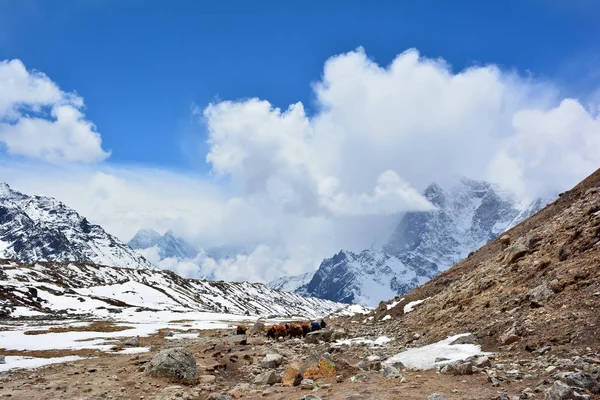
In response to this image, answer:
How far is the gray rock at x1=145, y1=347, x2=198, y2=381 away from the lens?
19469 mm

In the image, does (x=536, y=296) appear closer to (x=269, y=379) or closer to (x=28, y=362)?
(x=269, y=379)

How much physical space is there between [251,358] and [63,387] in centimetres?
1124

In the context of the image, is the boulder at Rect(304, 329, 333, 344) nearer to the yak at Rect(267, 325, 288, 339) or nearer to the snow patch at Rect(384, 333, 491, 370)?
the yak at Rect(267, 325, 288, 339)

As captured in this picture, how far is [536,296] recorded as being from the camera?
62.3 ft

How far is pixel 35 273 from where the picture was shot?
19338cm

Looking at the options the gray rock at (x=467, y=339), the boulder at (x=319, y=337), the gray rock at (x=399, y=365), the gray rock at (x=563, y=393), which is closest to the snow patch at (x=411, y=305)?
the boulder at (x=319, y=337)

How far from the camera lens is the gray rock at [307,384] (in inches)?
615

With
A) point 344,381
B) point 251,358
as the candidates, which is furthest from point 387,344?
point 344,381

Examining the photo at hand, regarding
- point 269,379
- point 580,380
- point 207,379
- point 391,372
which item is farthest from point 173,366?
point 580,380

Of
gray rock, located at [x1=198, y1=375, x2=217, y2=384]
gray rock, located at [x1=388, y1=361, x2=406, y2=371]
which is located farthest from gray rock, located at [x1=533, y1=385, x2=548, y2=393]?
gray rock, located at [x1=198, y1=375, x2=217, y2=384]

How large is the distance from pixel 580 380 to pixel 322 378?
31.3 feet

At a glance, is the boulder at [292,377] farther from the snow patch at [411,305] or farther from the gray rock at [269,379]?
the snow patch at [411,305]

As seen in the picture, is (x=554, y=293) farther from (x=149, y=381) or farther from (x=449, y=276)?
(x=449, y=276)

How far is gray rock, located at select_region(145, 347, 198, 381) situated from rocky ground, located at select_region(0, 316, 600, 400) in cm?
5
